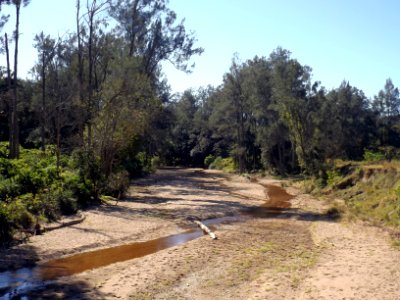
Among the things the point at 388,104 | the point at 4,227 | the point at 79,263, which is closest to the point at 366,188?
the point at 79,263

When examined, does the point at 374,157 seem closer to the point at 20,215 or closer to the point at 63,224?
the point at 63,224

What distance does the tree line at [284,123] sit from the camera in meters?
46.0

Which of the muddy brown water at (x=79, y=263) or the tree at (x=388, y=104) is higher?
the tree at (x=388, y=104)

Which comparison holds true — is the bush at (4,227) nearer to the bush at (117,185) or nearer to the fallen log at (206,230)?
the fallen log at (206,230)

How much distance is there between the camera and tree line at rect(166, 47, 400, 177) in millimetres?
46000

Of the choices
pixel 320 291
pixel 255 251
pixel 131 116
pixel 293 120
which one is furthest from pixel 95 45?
pixel 320 291

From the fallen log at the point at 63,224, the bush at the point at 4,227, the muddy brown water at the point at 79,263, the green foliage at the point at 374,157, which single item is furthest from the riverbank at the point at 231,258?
the green foliage at the point at 374,157

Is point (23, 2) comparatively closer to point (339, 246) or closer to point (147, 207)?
point (147, 207)

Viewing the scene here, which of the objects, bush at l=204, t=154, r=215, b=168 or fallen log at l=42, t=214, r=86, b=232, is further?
bush at l=204, t=154, r=215, b=168

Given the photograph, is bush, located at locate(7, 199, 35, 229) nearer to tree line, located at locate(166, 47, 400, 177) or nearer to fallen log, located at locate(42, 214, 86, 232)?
fallen log, located at locate(42, 214, 86, 232)

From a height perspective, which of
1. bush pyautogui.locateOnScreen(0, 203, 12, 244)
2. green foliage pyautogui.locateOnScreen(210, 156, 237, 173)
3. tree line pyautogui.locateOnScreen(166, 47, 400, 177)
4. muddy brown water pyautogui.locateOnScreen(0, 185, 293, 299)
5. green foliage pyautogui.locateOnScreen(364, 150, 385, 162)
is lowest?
muddy brown water pyautogui.locateOnScreen(0, 185, 293, 299)

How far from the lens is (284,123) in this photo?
186 feet

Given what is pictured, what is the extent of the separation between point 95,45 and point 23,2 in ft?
34.6

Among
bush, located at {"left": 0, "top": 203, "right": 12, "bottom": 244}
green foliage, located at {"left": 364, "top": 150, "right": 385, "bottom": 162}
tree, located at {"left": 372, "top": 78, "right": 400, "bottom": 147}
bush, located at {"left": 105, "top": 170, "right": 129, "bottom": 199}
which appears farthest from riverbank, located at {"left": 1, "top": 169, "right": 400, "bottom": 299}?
tree, located at {"left": 372, "top": 78, "right": 400, "bottom": 147}
